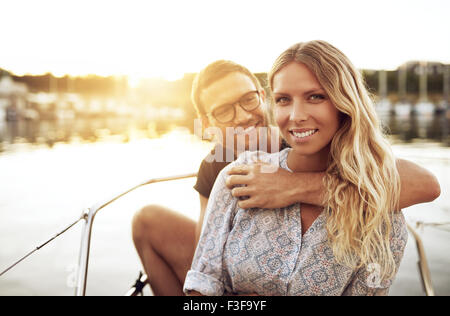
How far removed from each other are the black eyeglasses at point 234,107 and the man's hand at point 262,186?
753 mm

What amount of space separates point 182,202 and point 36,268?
3.23 meters

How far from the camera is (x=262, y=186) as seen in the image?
1605 mm

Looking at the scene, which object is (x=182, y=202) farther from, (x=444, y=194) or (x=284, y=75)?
(x=284, y=75)

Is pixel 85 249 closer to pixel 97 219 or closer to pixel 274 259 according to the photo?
pixel 274 259

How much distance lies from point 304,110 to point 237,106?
34.8 inches

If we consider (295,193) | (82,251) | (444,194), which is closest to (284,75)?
(295,193)

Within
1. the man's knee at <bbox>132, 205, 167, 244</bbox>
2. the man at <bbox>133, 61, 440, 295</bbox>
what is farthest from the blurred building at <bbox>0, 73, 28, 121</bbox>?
the man at <bbox>133, 61, 440, 295</bbox>

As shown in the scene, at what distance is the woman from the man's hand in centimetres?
8

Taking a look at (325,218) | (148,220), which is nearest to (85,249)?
(148,220)

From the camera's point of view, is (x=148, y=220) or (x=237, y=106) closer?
(x=237, y=106)

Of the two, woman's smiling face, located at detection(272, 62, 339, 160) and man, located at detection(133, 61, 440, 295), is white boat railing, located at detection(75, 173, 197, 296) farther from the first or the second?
woman's smiling face, located at detection(272, 62, 339, 160)

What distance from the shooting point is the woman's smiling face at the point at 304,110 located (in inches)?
59.5

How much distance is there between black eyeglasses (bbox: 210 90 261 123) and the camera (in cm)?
238
